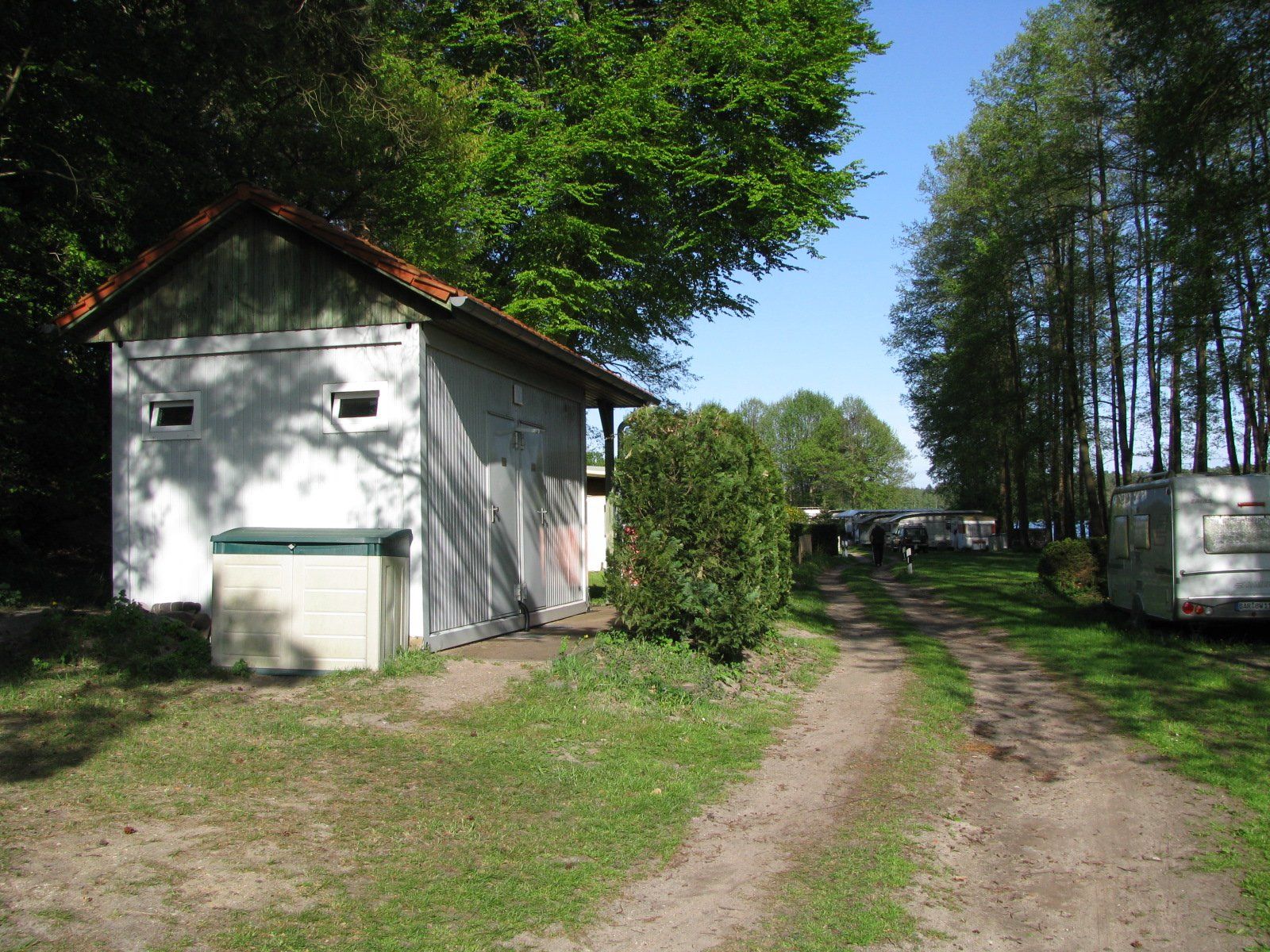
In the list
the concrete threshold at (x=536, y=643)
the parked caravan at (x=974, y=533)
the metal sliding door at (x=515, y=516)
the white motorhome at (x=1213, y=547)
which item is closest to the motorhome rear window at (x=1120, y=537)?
the white motorhome at (x=1213, y=547)

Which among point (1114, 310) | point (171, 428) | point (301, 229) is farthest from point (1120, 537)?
point (1114, 310)

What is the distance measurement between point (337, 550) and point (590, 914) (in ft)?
19.7

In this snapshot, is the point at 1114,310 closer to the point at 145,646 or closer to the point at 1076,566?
the point at 1076,566

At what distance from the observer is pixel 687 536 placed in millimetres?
9891

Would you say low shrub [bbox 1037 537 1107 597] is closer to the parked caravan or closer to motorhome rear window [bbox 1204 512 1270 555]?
A: motorhome rear window [bbox 1204 512 1270 555]

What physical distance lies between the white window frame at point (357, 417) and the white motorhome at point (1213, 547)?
10.6 meters

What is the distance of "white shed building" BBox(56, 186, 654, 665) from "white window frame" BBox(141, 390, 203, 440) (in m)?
0.02

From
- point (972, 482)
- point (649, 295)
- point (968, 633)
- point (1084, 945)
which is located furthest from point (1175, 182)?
point (972, 482)

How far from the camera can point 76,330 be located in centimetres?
1219

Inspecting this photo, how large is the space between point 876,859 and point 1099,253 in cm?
3381

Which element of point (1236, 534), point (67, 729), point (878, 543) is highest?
point (1236, 534)

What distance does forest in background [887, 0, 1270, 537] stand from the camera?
16828 mm

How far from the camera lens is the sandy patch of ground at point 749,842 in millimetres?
4395

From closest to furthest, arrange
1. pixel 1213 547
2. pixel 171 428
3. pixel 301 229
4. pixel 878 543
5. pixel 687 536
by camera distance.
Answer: pixel 687 536, pixel 301 229, pixel 171 428, pixel 1213 547, pixel 878 543
